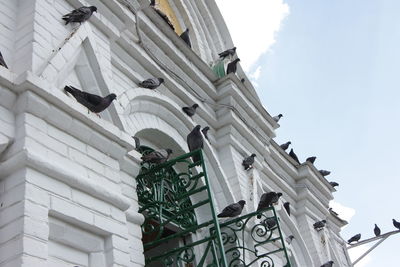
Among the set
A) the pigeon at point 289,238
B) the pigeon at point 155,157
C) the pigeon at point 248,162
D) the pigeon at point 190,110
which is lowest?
the pigeon at point 155,157

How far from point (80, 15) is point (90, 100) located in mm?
1197

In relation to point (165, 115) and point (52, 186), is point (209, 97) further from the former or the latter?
point (52, 186)

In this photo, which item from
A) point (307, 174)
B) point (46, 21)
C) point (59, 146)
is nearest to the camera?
point (59, 146)

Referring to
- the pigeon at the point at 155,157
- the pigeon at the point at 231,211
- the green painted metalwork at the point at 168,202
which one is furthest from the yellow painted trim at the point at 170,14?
the pigeon at the point at 155,157

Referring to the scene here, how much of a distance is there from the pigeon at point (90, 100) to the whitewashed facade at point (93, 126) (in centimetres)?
11

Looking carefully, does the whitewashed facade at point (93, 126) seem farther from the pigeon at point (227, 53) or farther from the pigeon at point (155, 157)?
the pigeon at point (227, 53)

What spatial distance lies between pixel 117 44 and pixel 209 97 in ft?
8.00

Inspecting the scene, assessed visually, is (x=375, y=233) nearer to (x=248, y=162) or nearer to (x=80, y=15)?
(x=248, y=162)

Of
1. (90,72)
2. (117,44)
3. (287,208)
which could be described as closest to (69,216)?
(90,72)

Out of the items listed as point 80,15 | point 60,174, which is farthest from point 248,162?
point 60,174

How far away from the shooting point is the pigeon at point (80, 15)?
18.7 ft

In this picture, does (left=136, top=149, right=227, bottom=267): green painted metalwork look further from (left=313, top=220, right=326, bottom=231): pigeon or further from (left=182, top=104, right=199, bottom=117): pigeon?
(left=313, top=220, right=326, bottom=231): pigeon

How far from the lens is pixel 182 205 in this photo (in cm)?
719

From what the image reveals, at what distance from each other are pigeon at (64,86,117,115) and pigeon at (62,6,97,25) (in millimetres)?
1027
